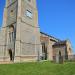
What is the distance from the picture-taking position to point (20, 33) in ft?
124

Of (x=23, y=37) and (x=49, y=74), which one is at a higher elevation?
(x=23, y=37)

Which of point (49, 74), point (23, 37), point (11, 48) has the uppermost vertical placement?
point (23, 37)

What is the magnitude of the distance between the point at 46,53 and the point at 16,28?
12.3 m

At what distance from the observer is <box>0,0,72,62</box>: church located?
1484 inches

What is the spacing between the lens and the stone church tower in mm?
37375

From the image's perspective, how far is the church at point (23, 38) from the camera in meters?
37.7

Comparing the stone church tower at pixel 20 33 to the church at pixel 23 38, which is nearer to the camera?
the stone church tower at pixel 20 33

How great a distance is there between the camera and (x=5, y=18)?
43.3m

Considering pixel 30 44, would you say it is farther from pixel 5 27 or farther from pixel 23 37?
pixel 5 27

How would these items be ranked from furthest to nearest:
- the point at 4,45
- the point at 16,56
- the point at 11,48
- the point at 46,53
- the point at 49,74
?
the point at 46,53 → the point at 4,45 → the point at 11,48 → the point at 16,56 → the point at 49,74

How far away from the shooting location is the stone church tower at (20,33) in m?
37.4

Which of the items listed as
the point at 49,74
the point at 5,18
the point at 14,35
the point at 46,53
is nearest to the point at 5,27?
the point at 5,18

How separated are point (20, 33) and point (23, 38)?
1668mm

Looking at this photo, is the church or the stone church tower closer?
the stone church tower
